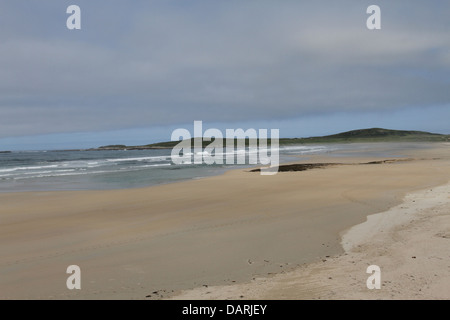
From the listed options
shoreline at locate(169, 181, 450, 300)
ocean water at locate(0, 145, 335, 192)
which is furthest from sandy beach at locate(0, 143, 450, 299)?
ocean water at locate(0, 145, 335, 192)

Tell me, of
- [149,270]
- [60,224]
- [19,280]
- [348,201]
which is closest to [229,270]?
[149,270]

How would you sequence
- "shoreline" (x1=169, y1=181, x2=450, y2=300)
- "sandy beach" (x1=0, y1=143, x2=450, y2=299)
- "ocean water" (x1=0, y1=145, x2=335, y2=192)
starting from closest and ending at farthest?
1. "shoreline" (x1=169, y1=181, x2=450, y2=300)
2. "sandy beach" (x1=0, y1=143, x2=450, y2=299)
3. "ocean water" (x1=0, y1=145, x2=335, y2=192)

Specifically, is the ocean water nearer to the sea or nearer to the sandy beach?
the sea

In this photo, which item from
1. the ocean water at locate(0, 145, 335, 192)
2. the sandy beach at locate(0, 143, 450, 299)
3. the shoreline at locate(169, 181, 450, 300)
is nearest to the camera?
the shoreline at locate(169, 181, 450, 300)

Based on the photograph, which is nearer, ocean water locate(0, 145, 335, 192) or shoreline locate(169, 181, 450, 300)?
shoreline locate(169, 181, 450, 300)

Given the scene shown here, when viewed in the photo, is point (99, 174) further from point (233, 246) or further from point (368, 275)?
point (368, 275)

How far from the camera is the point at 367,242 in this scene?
250 inches

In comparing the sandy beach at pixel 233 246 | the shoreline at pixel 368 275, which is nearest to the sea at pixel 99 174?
the sandy beach at pixel 233 246

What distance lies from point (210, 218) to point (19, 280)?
4.82m

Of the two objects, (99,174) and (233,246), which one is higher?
(233,246)

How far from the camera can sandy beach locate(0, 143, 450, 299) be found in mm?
4551

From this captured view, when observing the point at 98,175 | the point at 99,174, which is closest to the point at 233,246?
the point at 98,175

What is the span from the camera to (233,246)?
659 centimetres

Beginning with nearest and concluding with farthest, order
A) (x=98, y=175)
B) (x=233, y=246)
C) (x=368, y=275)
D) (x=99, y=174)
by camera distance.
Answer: (x=368, y=275) < (x=233, y=246) < (x=98, y=175) < (x=99, y=174)
